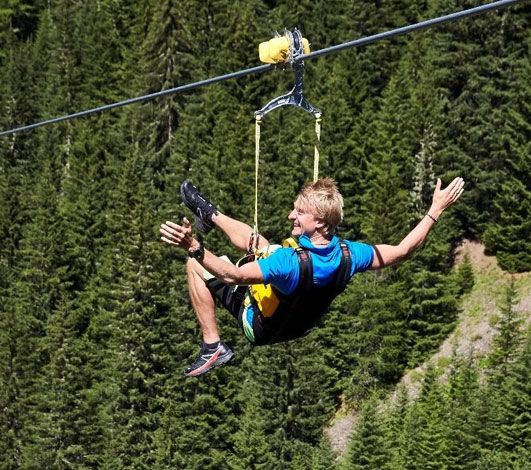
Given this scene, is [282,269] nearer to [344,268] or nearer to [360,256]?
[344,268]

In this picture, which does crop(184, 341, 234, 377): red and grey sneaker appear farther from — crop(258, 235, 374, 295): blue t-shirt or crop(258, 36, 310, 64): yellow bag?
crop(258, 36, 310, 64): yellow bag

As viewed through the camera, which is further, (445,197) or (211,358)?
(211,358)

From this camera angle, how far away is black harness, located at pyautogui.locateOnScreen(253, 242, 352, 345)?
829 cm

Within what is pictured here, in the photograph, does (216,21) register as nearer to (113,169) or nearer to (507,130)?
(113,169)

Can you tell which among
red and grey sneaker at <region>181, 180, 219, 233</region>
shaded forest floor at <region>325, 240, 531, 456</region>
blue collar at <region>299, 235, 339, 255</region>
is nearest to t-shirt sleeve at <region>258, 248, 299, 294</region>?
blue collar at <region>299, 235, 339, 255</region>

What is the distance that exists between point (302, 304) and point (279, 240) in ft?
146

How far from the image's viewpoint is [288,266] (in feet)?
26.7

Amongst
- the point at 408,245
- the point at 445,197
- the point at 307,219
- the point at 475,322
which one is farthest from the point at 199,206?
the point at 475,322

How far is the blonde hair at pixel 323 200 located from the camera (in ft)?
26.9

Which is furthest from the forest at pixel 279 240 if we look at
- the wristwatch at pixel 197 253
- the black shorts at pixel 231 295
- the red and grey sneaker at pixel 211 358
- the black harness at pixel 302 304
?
the wristwatch at pixel 197 253

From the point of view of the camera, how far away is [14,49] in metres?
Answer: 79.2

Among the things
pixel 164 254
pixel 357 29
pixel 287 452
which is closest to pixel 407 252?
pixel 287 452

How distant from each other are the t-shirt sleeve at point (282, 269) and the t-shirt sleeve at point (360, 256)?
0.62 meters

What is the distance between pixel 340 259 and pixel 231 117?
163ft
